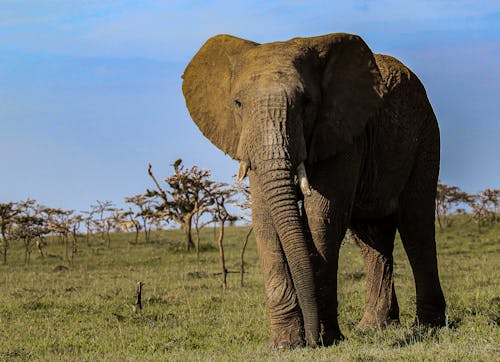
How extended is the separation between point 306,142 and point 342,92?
82 cm

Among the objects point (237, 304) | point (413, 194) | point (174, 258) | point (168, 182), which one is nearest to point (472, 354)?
point (413, 194)

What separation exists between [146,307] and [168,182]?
21.1 metres

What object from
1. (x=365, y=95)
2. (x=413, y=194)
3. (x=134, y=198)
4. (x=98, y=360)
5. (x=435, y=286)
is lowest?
(x=98, y=360)

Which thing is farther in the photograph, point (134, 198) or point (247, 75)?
point (134, 198)

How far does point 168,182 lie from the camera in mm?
35531

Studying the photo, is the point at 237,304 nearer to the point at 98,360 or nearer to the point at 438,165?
the point at 438,165

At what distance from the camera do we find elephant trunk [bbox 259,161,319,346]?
7.53m

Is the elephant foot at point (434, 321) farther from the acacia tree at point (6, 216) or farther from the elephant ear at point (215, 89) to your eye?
the acacia tree at point (6, 216)

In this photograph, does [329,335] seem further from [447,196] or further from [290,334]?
[447,196]

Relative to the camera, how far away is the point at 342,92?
852cm

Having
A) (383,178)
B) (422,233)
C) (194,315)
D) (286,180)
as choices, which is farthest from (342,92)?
(194,315)

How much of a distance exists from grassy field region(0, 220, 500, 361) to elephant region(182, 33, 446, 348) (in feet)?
2.23

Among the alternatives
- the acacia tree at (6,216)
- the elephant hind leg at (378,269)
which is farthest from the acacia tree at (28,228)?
the elephant hind leg at (378,269)

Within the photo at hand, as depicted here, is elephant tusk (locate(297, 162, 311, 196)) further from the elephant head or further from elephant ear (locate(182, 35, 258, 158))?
elephant ear (locate(182, 35, 258, 158))
